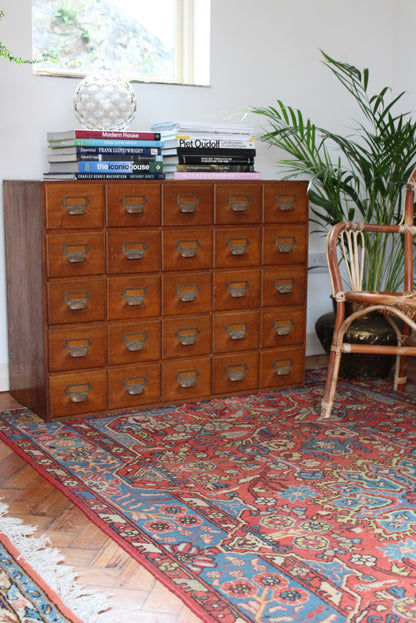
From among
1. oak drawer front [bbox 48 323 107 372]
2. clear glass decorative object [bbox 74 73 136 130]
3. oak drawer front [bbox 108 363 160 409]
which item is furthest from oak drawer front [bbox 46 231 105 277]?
clear glass decorative object [bbox 74 73 136 130]

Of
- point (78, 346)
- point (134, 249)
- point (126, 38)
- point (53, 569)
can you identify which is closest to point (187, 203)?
point (134, 249)

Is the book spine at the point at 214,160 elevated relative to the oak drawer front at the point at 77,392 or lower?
elevated

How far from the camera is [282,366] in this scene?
140 inches

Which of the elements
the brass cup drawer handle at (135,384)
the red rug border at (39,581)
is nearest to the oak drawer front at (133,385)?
the brass cup drawer handle at (135,384)

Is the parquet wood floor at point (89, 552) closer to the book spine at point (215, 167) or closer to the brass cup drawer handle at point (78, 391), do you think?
the brass cup drawer handle at point (78, 391)

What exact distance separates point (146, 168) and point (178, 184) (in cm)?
15

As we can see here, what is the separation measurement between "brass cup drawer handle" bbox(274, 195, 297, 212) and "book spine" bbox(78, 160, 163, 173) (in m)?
0.54

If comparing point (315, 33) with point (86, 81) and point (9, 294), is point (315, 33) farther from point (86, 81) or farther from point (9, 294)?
point (9, 294)

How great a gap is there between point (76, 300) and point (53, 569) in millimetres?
1322

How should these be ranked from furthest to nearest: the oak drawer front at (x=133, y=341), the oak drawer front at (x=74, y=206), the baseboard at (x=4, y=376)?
the baseboard at (x=4, y=376), the oak drawer front at (x=133, y=341), the oak drawer front at (x=74, y=206)

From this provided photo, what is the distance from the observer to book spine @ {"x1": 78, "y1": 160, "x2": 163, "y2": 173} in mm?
3064

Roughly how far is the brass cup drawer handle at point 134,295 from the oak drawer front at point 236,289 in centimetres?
34

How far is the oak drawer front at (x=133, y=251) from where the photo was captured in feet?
10.1

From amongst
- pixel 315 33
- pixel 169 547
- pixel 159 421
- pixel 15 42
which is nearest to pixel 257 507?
pixel 169 547
